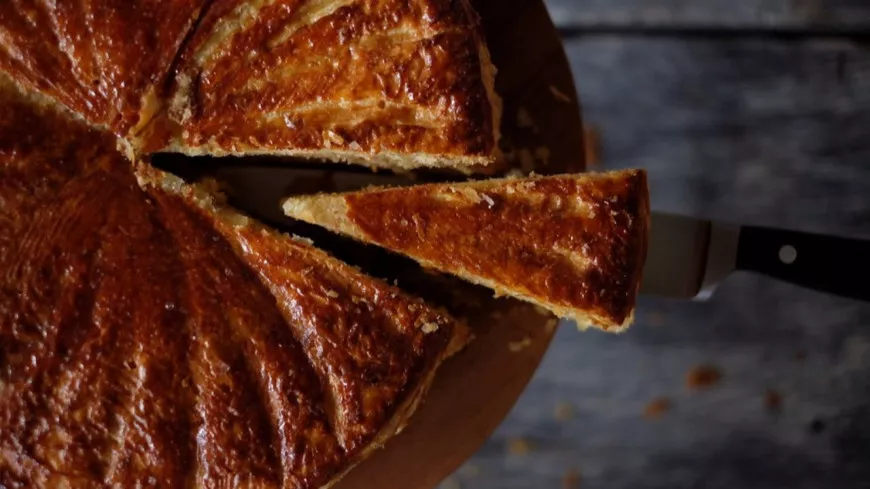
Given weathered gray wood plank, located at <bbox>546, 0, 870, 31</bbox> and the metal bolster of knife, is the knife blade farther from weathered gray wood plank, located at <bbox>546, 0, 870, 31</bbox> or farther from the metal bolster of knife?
weathered gray wood plank, located at <bbox>546, 0, 870, 31</bbox>

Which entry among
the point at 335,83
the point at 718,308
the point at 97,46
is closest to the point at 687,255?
the point at 718,308

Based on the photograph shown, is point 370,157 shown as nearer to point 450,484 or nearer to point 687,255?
point 687,255

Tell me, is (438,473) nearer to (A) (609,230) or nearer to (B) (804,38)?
(A) (609,230)

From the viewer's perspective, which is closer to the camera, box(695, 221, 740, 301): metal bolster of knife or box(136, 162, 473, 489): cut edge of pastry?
box(136, 162, 473, 489): cut edge of pastry

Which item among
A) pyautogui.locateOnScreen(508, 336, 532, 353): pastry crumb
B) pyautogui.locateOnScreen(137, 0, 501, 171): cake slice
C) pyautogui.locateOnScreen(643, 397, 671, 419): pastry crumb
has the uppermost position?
pyautogui.locateOnScreen(137, 0, 501, 171): cake slice

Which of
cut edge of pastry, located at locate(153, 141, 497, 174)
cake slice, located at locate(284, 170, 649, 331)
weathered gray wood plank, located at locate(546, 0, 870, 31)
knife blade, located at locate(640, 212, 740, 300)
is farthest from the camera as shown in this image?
weathered gray wood plank, located at locate(546, 0, 870, 31)

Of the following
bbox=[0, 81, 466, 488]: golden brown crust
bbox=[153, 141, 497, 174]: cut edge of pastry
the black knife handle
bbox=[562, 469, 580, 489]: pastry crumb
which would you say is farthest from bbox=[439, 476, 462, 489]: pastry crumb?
the black knife handle

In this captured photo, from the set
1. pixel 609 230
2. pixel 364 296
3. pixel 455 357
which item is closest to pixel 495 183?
pixel 609 230
